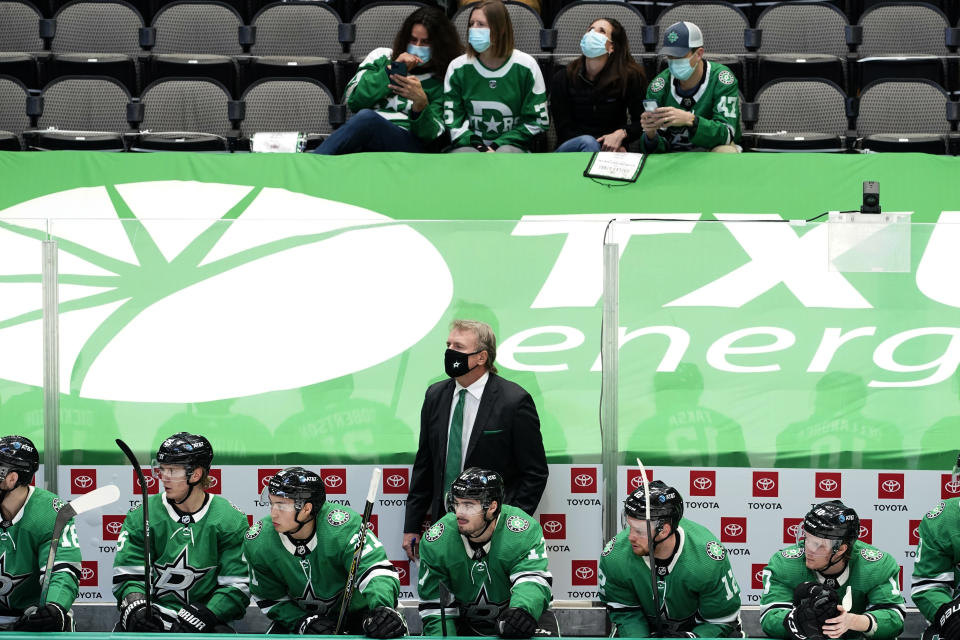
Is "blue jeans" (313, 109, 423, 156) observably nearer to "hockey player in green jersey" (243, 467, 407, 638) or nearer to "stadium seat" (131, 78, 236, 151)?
"stadium seat" (131, 78, 236, 151)

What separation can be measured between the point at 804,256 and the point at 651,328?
28.2 inches

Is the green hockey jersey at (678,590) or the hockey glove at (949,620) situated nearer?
the hockey glove at (949,620)

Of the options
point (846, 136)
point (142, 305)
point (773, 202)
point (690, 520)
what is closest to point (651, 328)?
point (690, 520)

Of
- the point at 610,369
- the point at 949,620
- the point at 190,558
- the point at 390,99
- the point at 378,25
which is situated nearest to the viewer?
the point at 949,620

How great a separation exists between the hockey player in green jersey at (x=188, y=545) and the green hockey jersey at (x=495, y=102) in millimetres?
2733

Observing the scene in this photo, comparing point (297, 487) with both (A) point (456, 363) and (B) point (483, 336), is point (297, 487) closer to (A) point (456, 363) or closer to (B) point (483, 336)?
(A) point (456, 363)

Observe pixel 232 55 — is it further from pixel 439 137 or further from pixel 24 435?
pixel 24 435

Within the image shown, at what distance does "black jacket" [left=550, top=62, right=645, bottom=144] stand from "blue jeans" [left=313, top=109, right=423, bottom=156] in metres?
0.95

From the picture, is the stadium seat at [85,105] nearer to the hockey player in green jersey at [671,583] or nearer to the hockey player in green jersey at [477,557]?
the hockey player in green jersey at [477,557]

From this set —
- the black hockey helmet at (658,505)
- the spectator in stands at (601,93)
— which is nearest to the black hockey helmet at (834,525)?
the black hockey helmet at (658,505)

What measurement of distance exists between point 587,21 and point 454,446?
178 inches

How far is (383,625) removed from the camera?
373 centimetres

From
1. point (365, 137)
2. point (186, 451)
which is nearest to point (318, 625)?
point (186, 451)

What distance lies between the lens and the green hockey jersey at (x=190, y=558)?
16.1 ft
